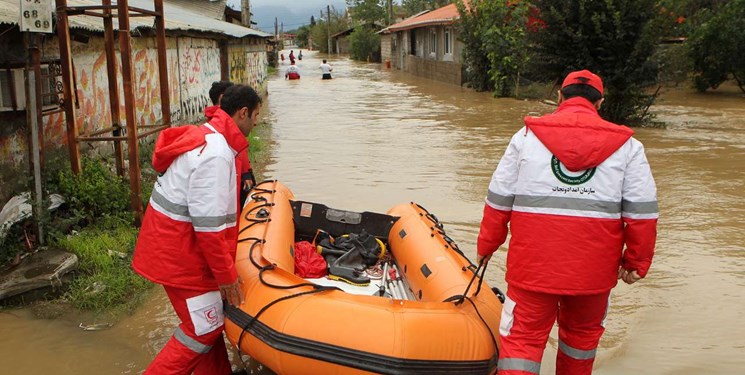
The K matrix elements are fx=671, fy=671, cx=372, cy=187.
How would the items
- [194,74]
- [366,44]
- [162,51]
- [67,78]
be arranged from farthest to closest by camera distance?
1. [366,44]
2. [194,74]
3. [162,51]
4. [67,78]

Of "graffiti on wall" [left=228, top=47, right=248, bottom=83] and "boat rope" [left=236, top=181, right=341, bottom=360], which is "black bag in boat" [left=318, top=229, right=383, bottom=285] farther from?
"graffiti on wall" [left=228, top=47, right=248, bottom=83]

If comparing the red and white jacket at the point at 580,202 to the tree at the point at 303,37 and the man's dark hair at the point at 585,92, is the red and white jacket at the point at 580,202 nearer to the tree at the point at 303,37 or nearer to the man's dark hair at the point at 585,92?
the man's dark hair at the point at 585,92

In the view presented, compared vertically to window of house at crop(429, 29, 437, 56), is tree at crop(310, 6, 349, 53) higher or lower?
higher

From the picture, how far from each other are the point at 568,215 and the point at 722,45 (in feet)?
62.5

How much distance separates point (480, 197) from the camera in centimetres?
877

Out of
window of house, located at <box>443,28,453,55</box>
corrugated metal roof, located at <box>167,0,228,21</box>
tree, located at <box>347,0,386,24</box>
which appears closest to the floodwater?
corrugated metal roof, located at <box>167,0,228,21</box>

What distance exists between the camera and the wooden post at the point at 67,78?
5.73 m

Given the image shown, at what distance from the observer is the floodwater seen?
451 centimetres

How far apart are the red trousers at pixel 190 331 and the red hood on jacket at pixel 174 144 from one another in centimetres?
63

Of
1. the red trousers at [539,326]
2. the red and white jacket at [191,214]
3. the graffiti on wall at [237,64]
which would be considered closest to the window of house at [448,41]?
the graffiti on wall at [237,64]

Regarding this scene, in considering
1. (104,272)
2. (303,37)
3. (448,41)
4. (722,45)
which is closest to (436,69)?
(448,41)

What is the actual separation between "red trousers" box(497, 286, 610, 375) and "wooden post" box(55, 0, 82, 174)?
173 inches

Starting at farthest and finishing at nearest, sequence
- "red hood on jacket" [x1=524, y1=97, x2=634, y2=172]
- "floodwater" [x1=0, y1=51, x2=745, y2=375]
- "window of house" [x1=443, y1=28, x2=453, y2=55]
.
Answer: "window of house" [x1=443, y1=28, x2=453, y2=55]
"floodwater" [x1=0, y1=51, x2=745, y2=375]
"red hood on jacket" [x1=524, y1=97, x2=634, y2=172]

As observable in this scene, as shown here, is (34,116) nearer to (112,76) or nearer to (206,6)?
(112,76)
